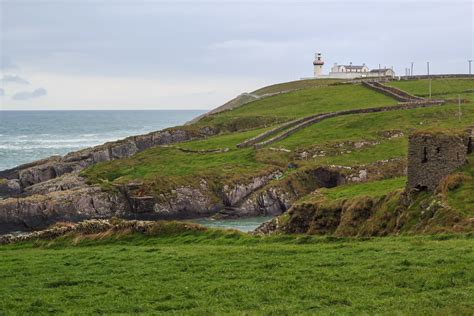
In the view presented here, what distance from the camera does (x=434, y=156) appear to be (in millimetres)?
33250

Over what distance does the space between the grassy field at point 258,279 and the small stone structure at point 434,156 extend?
6901 millimetres

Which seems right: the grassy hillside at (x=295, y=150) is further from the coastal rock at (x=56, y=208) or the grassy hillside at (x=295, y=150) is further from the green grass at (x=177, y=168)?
the coastal rock at (x=56, y=208)

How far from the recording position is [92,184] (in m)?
76.2

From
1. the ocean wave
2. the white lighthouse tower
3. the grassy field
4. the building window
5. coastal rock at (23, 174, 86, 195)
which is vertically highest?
the white lighthouse tower

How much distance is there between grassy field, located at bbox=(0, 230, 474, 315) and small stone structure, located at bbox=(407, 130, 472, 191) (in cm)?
690

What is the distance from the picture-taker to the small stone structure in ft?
108

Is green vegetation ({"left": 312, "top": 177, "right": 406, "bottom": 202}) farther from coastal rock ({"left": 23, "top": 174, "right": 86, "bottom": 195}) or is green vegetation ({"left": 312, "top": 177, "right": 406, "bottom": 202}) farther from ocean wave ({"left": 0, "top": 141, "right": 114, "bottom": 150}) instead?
ocean wave ({"left": 0, "top": 141, "right": 114, "bottom": 150})

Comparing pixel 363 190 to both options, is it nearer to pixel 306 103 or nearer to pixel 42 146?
pixel 306 103

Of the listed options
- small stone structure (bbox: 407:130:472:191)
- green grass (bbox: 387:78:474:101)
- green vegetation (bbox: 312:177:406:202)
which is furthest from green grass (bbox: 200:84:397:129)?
small stone structure (bbox: 407:130:472:191)

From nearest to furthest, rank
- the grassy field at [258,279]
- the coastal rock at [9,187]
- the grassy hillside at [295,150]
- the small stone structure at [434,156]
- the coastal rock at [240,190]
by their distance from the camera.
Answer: the grassy field at [258,279] < the small stone structure at [434,156] < the coastal rock at [240,190] < the grassy hillside at [295,150] < the coastal rock at [9,187]

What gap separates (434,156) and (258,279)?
14024 mm

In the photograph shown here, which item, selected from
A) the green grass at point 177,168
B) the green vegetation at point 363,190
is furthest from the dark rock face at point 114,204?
the green vegetation at point 363,190

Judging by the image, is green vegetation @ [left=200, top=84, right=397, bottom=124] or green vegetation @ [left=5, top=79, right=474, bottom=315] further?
green vegetation @ [left=200, top=84, right=397, bottom=124]

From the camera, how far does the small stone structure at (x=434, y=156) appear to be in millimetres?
32812
